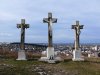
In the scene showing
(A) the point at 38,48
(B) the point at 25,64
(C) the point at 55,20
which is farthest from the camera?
(A) the point at 38,48

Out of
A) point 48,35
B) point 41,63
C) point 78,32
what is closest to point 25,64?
point 41,63

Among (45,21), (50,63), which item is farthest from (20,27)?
(50,63)

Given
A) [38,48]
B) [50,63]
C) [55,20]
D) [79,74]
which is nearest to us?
[79,74]

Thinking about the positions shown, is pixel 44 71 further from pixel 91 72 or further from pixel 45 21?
pixel 45 21

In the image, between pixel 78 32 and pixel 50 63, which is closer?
pixel 50 63

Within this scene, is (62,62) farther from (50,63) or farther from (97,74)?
(97,74)

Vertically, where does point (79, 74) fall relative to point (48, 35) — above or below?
below

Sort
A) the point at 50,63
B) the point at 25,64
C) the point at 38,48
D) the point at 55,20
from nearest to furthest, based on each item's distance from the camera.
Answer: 1. the point at 25,64
2. the point at 50,63
3. the point at 55,20
4. the point at 38,48

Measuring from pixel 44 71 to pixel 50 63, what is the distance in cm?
693

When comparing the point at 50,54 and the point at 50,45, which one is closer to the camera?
the point at 50,54

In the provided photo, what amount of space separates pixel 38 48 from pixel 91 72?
106ft

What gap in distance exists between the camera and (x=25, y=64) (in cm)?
2962

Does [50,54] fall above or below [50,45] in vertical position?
below

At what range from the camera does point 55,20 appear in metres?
33.9
